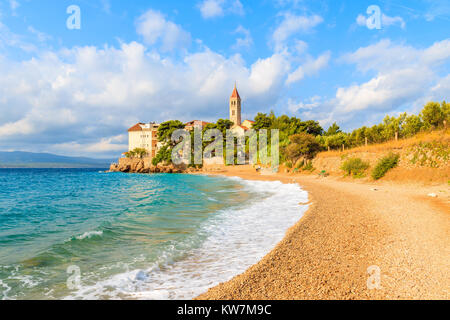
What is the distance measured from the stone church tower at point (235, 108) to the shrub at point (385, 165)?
72116 millimetres

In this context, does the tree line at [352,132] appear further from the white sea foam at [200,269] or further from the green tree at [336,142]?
the white sea foam at [200,269]

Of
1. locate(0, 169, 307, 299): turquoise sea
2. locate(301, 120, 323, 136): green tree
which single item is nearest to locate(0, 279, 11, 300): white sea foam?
locate(0, 169, 307, 299): turquoise sea

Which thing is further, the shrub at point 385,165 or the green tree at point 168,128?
the green tree at point 168,128

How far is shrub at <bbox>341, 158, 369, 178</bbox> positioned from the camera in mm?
22919

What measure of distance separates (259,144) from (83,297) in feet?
179

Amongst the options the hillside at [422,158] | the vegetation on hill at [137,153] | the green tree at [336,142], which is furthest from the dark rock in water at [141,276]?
the vegetation on hill at [137,153]

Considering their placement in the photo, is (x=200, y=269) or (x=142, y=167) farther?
(x=142, y=167)

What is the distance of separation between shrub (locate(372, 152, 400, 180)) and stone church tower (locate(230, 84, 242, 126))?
237ft

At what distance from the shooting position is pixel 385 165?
19609mm

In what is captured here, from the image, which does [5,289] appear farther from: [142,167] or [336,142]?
[142,167]

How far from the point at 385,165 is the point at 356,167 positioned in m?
3.86

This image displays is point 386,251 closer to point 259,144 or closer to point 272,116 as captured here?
point 259,144

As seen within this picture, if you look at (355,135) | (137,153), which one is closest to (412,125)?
(355,135)

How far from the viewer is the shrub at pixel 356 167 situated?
22919mm
